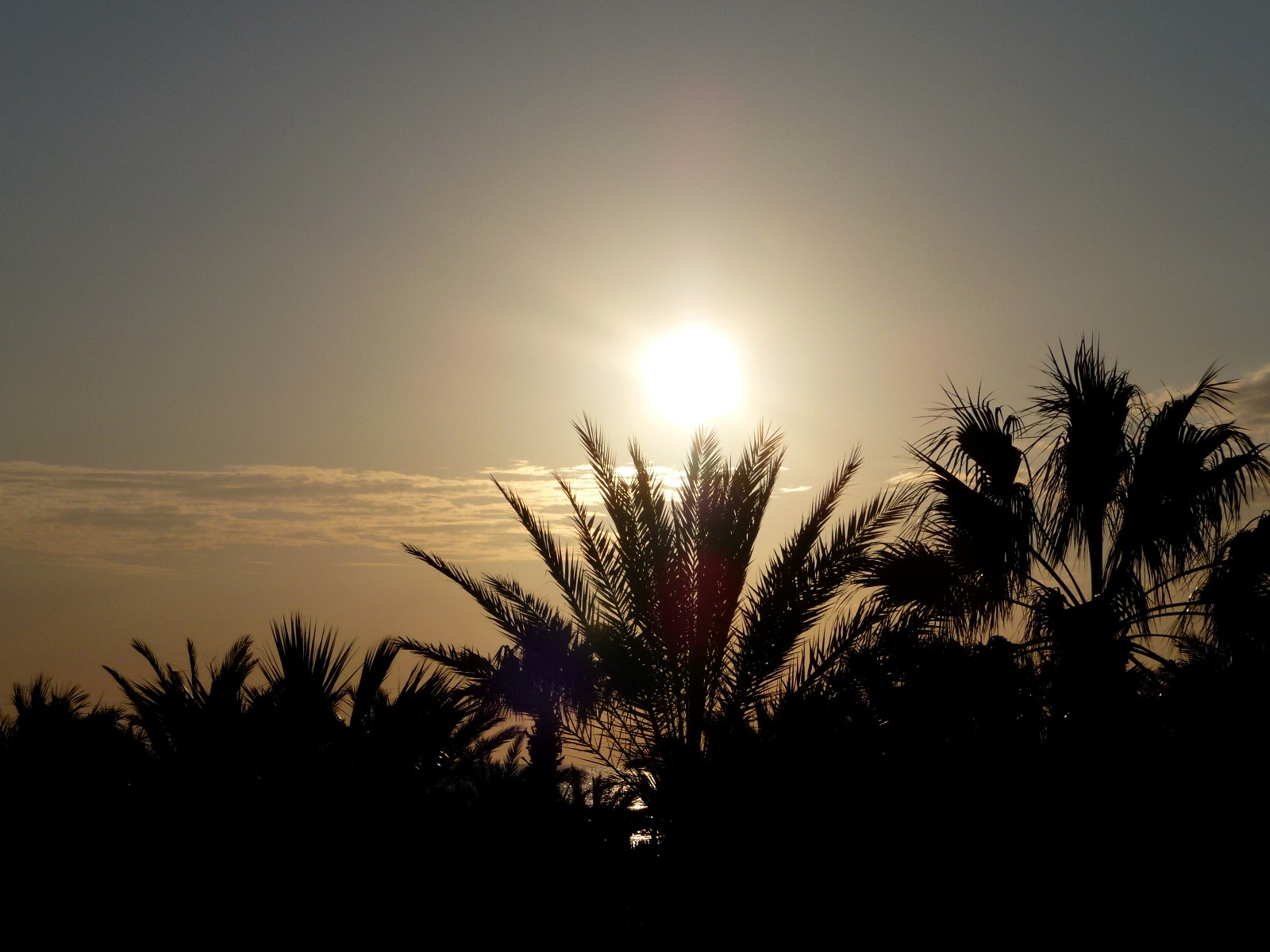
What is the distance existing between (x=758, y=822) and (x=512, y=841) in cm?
201

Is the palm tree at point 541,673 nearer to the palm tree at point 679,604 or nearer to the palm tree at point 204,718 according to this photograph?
the palm tree at point 679,604

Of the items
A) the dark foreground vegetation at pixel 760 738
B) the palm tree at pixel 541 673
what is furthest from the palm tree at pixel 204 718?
the palm tree at pixel 541 673

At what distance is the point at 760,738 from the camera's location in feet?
26.3

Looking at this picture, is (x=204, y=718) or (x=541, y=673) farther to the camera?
(x=541, y=673)

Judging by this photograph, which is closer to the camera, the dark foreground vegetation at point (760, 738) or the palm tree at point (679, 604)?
the dark foreground vegetation at point (760, 738)

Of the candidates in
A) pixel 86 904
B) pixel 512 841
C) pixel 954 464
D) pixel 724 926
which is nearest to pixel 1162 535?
pixel 954 464

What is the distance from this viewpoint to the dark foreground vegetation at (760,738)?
252 inches

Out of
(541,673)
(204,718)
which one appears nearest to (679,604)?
(541,673)

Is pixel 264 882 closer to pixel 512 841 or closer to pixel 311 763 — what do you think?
pixel 311 763

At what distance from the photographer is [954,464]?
10.7m

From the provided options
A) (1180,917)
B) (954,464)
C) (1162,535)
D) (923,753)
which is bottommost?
(1180,917)

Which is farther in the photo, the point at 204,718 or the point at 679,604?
the point at 679,604

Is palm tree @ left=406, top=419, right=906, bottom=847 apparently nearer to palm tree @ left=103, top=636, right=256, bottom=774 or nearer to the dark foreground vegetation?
the dark foreground vegetation

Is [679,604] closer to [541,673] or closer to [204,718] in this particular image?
[541,673]
